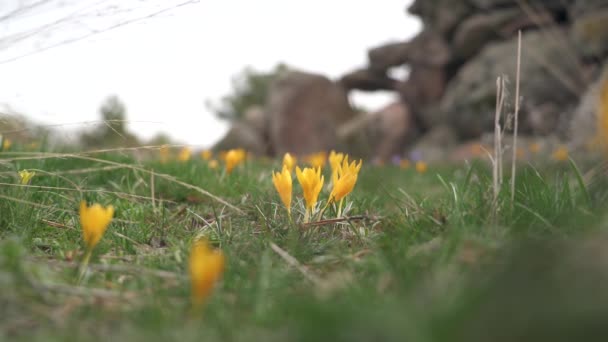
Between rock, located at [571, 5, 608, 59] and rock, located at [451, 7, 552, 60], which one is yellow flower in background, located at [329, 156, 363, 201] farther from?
rock, located at [451, 7, 552, 60]

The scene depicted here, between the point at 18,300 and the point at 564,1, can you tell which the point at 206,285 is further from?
the point at 564,1

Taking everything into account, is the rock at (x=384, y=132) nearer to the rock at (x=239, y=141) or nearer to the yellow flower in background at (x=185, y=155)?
the rock at (x=239, y=141)

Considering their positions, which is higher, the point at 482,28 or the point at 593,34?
the point at 482,28

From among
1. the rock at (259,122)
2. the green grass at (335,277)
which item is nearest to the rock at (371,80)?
the rock at (259,122)

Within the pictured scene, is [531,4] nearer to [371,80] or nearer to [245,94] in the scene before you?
[371,80]

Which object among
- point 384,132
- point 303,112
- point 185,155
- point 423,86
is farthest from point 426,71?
point 185,155

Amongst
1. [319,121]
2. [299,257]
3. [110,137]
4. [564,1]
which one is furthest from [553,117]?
[299,257]
